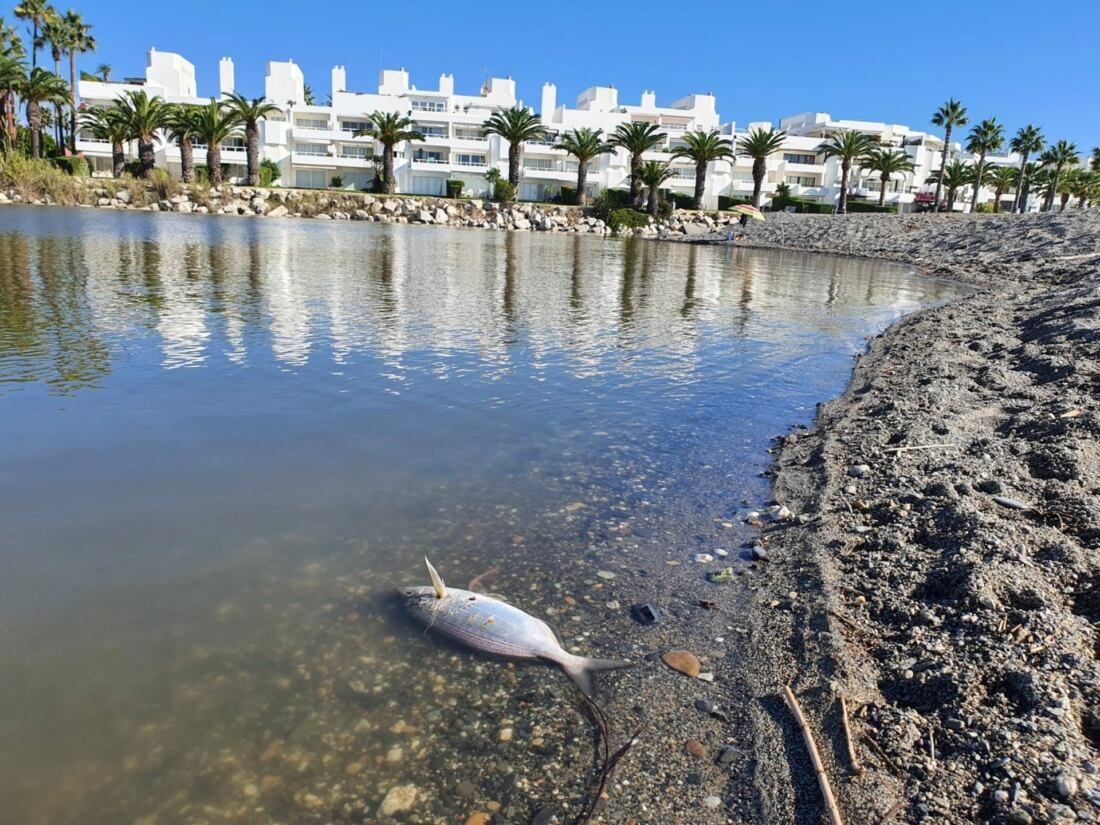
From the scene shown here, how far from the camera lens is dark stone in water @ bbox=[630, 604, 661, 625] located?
5.28 metres

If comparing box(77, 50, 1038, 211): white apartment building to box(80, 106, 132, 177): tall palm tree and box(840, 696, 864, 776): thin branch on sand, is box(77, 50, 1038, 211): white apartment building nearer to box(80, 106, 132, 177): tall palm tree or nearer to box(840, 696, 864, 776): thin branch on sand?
box(80, 106, 132, 177): tall palm tree

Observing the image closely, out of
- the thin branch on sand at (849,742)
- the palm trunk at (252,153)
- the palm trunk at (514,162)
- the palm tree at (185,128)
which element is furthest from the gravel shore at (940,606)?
the palm trunk at (252,153)

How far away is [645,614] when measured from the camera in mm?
5359

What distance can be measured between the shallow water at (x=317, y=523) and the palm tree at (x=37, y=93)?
6592 centimetres

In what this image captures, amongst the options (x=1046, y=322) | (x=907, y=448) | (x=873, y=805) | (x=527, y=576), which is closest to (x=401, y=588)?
(x=527, y=576)

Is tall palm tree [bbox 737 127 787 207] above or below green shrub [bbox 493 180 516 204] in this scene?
above

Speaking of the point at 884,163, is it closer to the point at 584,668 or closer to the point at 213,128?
the point at 213,128

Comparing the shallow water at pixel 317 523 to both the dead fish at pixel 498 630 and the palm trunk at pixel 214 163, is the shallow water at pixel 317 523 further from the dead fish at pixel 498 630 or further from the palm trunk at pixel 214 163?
the palm trunk at pixel 214 163

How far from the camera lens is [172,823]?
347 cm

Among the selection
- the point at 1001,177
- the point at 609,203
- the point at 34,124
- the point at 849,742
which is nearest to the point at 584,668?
the point at 849,742

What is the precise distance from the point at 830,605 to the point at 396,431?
5.40m

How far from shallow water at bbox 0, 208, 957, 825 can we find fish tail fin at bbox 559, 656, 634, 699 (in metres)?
0.11

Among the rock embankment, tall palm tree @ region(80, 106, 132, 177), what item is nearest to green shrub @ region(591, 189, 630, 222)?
the rock embankment

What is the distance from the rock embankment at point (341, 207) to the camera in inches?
2403
